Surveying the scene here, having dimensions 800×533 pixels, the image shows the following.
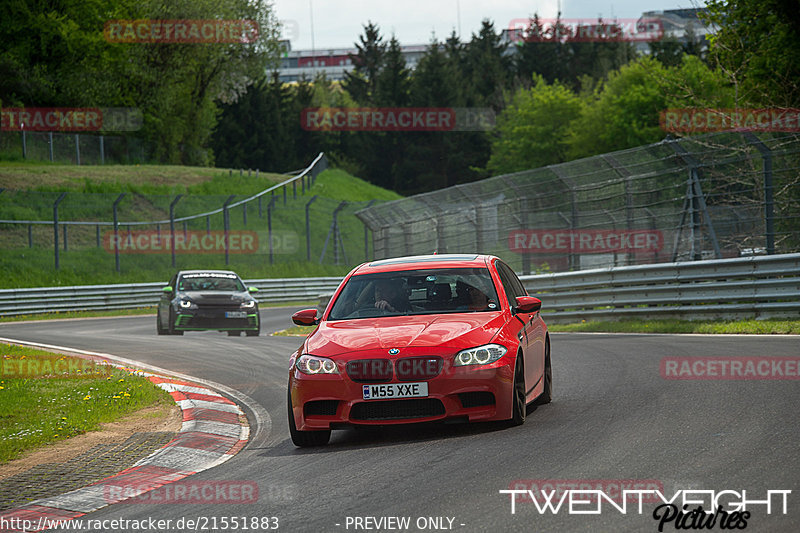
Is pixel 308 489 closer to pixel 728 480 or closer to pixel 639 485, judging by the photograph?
pixel 639 485

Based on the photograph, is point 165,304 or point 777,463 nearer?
point 777,463

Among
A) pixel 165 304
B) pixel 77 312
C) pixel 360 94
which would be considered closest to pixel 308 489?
pixel 165 304

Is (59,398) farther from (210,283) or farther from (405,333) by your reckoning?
(210,283)

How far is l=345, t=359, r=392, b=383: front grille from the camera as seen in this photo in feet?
24.9

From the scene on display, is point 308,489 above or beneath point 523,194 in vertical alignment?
beneath

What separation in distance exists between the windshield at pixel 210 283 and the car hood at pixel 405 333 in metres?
14.4

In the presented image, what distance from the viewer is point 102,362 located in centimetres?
1474

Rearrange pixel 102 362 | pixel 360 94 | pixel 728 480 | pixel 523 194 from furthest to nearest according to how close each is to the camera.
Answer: pixel 360 94 < pixel 523 194 < pixel 102 362 < pixel 728 480

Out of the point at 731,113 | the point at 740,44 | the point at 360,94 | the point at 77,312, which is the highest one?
the point at 360,94

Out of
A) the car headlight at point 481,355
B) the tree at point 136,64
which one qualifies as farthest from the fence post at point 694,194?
the tree at point 136,64

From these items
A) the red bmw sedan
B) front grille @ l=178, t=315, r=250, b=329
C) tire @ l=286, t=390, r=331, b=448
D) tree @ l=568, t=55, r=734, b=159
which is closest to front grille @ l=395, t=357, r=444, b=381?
the red bmw sedan

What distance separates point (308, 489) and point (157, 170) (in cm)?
5686

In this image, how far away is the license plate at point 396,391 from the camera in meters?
7.54

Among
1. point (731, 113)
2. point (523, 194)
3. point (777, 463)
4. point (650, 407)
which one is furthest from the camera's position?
point (523, 194)
